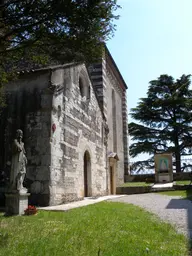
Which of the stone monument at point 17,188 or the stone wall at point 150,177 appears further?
the stone wall at point 150,177

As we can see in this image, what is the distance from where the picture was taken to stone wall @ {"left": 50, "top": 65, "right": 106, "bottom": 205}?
32.0 feet

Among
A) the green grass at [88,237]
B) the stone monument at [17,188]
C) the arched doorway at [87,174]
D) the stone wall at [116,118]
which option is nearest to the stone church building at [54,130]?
the arched doorway at [87,174]

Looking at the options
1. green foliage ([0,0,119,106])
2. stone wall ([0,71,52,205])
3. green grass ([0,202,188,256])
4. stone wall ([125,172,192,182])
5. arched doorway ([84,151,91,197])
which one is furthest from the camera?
stone wall ([125,172,192,182])

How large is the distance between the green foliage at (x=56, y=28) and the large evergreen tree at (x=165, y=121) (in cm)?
1860

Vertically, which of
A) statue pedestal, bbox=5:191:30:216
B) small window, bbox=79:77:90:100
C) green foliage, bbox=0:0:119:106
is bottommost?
statue pedestal, bbox=5:191:30:216

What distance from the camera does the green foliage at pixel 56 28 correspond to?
222 inches

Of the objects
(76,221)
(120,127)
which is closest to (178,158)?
(120,127)

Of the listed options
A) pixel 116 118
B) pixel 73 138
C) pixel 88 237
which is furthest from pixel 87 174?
pixel 116 118

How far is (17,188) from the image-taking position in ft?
24.5

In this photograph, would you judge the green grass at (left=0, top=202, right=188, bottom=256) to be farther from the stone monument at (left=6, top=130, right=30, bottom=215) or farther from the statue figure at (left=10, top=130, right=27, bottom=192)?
the statue figure at (left=10, top=130, right=27, bottom=192)

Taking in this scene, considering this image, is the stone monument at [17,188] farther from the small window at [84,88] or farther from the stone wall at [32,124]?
the small window at [84,88]

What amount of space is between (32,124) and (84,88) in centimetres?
463

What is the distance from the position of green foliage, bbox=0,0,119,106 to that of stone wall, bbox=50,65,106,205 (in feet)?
10.4

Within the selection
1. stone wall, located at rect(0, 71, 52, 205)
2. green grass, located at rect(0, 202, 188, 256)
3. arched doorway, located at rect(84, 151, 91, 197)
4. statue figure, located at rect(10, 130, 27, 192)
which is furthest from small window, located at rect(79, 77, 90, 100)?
green grass, located at rect(0, 202, 188, 256)
